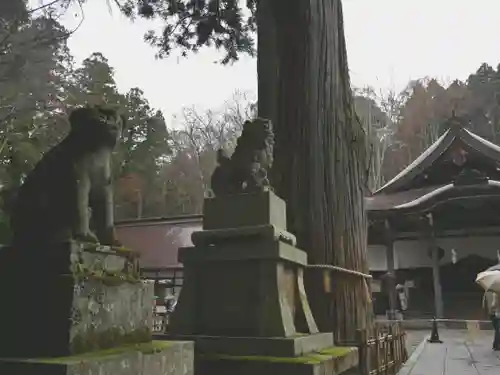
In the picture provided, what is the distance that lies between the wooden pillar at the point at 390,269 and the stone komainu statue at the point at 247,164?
12779mm

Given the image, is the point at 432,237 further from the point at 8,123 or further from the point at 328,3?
the point at 8,123

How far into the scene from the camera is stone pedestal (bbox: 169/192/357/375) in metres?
3.47

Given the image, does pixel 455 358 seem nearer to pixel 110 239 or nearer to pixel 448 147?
pixel 110 239

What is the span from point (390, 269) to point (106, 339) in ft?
49.3

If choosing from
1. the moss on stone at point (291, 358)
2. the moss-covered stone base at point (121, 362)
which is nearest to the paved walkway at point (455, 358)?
the moss on stone at point (291, 358)

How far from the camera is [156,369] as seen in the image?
8.24 feet

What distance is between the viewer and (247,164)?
400 cm

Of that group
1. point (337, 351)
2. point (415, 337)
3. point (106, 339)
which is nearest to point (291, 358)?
point (337, 351)

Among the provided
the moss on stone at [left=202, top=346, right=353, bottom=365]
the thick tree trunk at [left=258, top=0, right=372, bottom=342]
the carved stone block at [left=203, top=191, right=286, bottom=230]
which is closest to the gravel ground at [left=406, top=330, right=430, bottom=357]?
the thick tree trunk at [left=258, top=0, right=372, bottom=342]

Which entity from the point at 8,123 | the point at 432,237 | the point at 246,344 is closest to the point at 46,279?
the point at 246,344

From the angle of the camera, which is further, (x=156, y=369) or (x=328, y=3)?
(x=328, y=3)

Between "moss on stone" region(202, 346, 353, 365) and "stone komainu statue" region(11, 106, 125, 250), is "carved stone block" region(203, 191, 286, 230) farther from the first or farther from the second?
"stone komainu statue" region(11, 106, 125, 250)

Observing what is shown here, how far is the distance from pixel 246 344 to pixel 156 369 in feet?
3.59

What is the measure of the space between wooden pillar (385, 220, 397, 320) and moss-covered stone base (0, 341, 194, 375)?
1384cm
